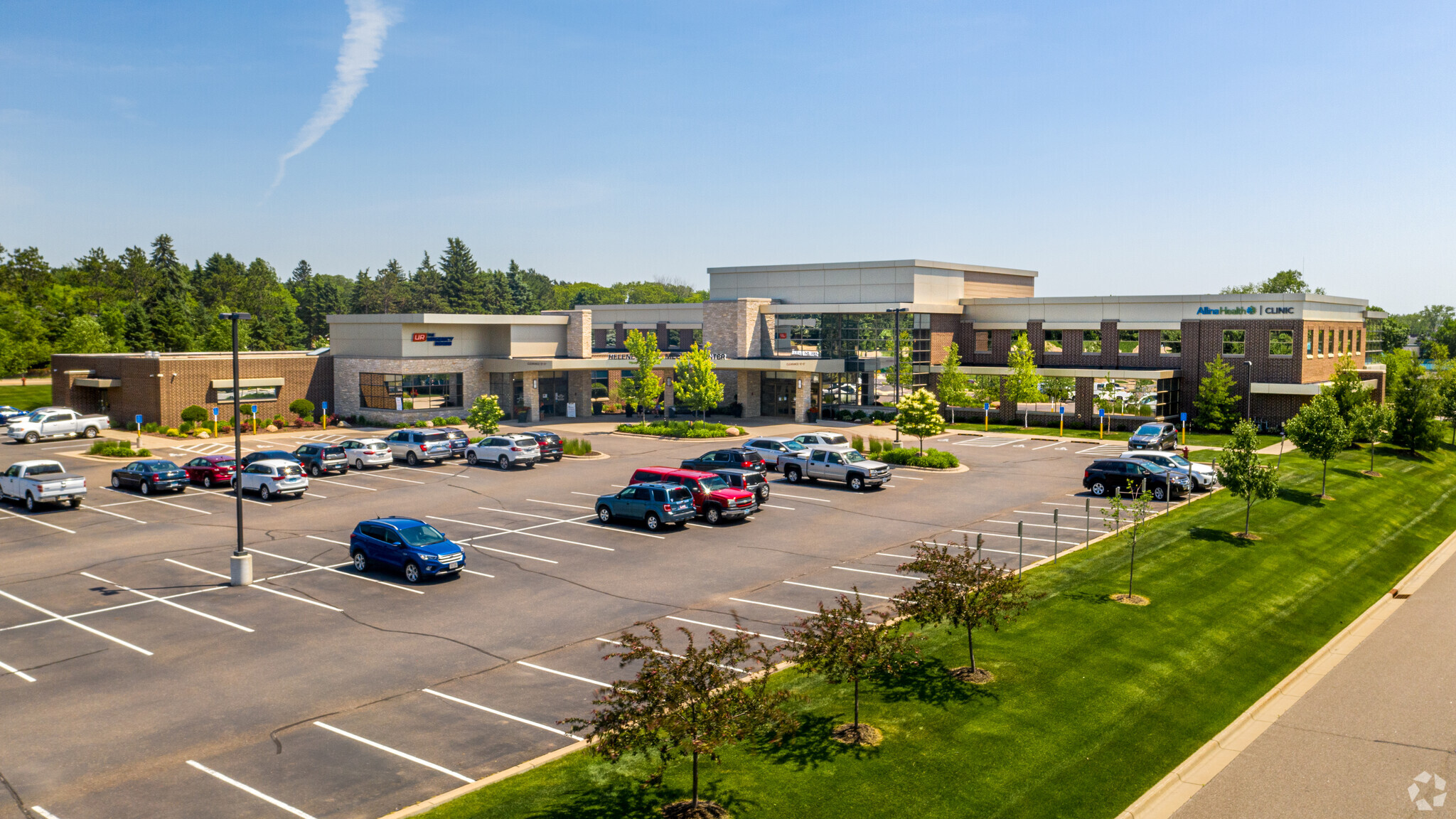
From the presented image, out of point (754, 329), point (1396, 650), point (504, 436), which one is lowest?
point (1396, 650)

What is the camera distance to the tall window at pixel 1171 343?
64312mm

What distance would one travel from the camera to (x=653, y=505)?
31.6 metres

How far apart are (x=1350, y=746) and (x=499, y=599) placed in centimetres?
1780

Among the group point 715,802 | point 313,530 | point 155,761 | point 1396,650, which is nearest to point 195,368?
point 313,530

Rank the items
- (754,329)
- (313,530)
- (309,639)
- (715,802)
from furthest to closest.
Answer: (754,329) → (313,530) → (309,639) → (715,802)

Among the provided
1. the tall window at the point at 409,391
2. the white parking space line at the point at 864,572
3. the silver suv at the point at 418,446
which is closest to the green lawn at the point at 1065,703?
the white parking space line at the point at 864,572

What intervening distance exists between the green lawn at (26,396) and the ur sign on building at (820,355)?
616 inches

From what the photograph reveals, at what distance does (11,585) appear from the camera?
25297mm

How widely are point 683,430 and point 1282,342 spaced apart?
3755 centimetres

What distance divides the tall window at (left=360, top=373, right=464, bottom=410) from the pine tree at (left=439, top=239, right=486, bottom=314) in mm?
84776

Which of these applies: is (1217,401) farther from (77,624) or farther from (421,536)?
(77,624)

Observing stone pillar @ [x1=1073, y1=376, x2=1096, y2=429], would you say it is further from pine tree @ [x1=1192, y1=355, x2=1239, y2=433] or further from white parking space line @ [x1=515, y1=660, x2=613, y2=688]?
white parking space line @ [x1=515, y1=660, x2=613, y2=688]

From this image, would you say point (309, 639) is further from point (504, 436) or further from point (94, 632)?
point (504, 436)

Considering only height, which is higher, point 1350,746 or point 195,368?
point 195,368
